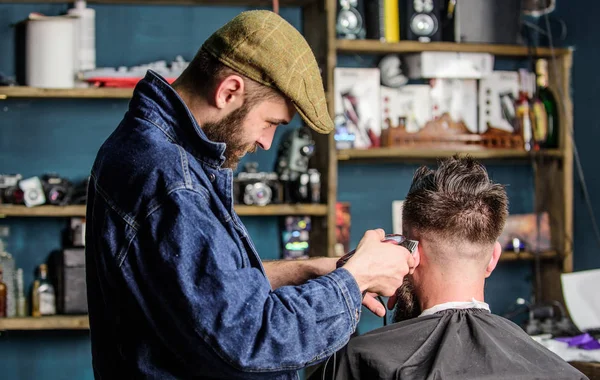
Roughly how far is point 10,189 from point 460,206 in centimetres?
232

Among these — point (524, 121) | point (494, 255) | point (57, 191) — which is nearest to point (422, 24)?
point (524, 121)

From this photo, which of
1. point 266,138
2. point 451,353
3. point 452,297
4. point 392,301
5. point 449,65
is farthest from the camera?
point 449,65

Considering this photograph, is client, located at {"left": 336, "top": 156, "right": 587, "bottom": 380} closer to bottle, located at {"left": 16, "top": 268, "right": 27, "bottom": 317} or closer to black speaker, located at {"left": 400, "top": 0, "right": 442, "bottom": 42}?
black speaker, located at {"left": 400, "top": 0, "right": 442, "bottom": 42}

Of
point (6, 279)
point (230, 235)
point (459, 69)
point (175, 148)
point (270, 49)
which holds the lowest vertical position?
point (6, 279)

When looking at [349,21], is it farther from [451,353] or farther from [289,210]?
[451,353]

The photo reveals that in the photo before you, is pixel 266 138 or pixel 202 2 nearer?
pixel 266 138

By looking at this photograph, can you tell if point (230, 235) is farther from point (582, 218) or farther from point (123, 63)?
point (582, 218)

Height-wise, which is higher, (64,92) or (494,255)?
(64,92)

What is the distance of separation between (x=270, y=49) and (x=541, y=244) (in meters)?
A: 2.89

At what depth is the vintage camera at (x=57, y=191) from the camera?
A: 3633mm

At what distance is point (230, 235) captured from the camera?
5.40 ft

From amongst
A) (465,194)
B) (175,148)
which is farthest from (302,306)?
(465,194)

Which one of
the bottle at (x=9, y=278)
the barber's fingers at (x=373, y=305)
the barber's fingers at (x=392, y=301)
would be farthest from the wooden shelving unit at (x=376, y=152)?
the barber's fingers at (x=373, y=305)

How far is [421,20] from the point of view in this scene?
3.99m
